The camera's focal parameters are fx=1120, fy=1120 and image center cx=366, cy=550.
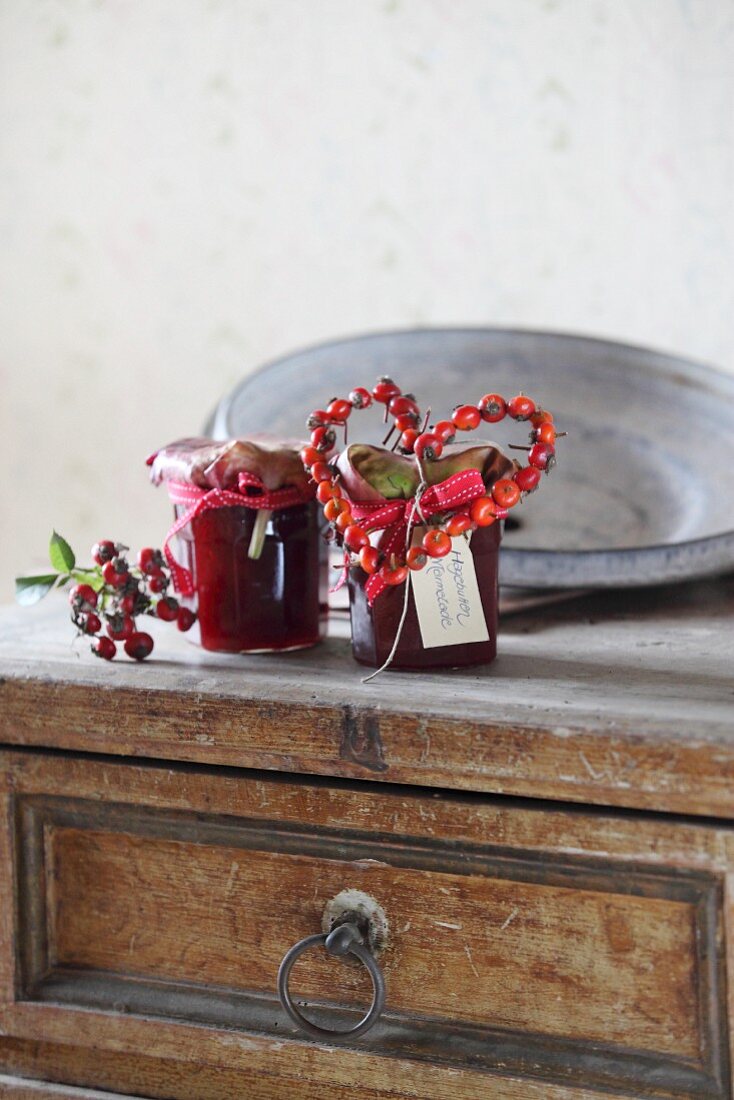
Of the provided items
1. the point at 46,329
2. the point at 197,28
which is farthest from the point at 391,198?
the point at 46,329

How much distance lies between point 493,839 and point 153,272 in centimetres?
120

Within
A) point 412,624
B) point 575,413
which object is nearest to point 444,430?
point 412,624

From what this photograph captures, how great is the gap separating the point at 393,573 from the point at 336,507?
Result: 1.9 inches

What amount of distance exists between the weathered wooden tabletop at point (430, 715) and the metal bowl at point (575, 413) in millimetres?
219

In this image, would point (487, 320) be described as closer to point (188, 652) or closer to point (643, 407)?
point (643, 407)

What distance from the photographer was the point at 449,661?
0.66 m

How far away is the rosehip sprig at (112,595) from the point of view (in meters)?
0.68

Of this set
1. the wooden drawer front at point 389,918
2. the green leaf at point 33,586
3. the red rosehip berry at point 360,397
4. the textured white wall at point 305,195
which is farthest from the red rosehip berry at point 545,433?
the textured white wall at point 305,195

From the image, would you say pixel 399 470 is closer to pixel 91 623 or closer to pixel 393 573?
pixel 393 573

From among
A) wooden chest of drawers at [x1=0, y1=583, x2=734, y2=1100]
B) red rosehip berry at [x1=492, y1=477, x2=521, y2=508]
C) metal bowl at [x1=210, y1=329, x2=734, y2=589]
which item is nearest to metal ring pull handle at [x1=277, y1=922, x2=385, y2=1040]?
wooden chest of drawers at [x1=0, y1=583, x2=734, y2=1100]

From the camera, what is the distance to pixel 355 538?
62 cm

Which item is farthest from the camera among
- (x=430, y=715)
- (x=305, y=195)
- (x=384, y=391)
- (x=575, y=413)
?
(x=305, y=195)

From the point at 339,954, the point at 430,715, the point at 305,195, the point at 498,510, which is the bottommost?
the point at 339,954

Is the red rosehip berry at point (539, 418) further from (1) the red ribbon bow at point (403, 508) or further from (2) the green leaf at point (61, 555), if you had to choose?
(2) the green leaf at point (61, 555)
